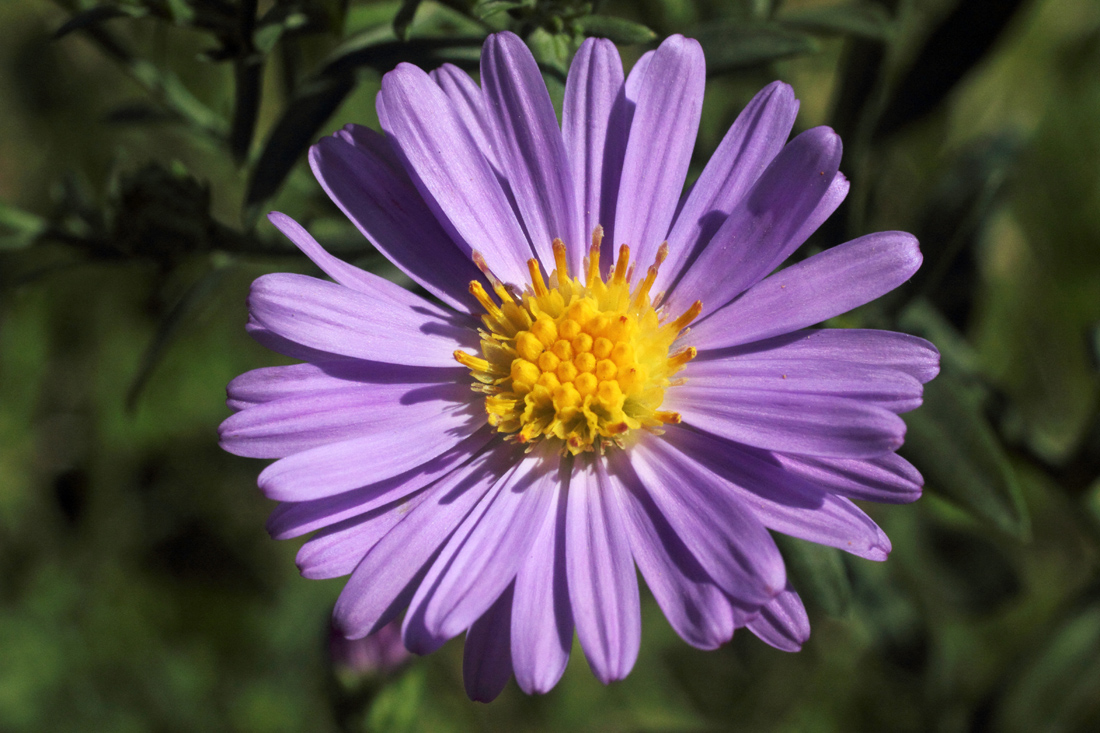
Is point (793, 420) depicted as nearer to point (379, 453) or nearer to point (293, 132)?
point (379, 453)

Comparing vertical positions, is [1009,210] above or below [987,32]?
below

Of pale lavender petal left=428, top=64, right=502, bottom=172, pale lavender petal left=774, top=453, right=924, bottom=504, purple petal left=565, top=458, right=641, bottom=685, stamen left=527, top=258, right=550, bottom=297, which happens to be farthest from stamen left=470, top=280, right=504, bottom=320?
pale lavender petal left=774, top=453, right=924, bottom=504

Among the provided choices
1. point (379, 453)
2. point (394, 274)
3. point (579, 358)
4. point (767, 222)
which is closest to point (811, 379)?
point (767, 222)

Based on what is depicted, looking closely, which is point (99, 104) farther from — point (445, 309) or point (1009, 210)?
point (1009, 210)

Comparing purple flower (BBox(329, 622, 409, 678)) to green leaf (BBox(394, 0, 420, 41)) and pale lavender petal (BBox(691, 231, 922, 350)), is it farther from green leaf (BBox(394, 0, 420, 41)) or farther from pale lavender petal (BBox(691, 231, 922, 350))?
green leaf (BBox(394, 0, 420, 41))

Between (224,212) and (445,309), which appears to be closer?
(445,309)

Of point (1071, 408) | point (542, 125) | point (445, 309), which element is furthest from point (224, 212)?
point (1071, 408)
